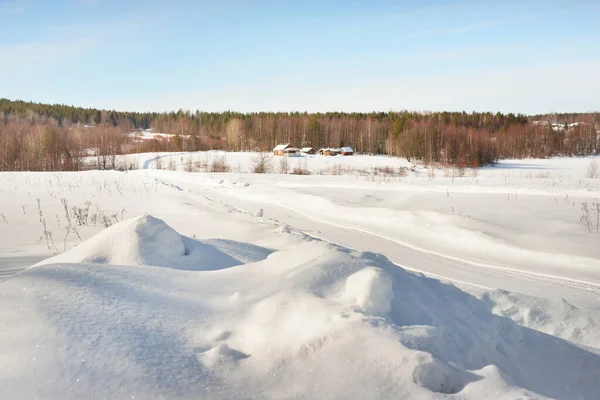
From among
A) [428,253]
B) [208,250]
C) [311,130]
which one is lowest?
[428,253]

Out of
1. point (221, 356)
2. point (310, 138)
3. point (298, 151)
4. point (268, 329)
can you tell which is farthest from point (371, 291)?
point (310, 138)

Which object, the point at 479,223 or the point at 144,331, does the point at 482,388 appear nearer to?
the point at 144,331

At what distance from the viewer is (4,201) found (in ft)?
46.8

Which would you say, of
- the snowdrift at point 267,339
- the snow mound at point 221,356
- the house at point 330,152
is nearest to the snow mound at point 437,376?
the snowdrift at point 267,339

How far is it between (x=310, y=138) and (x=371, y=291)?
262ft

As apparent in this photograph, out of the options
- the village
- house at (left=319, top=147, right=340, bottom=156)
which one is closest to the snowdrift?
the village

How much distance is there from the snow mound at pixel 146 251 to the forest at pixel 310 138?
41.2 m

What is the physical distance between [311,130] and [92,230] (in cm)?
7352

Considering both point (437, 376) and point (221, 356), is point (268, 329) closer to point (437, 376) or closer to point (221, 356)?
point (221, 356)

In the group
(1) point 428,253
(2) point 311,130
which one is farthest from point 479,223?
(2) point 311,130

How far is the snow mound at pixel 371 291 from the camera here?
301 cm

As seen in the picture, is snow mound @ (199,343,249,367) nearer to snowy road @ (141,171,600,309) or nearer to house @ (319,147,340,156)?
snowy road @ (141,171,600,309)

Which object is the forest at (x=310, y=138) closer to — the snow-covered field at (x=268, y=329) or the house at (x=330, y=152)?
the house at (x=330, y=152)

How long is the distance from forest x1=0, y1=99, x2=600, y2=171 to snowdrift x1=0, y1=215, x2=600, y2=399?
4366 cm
